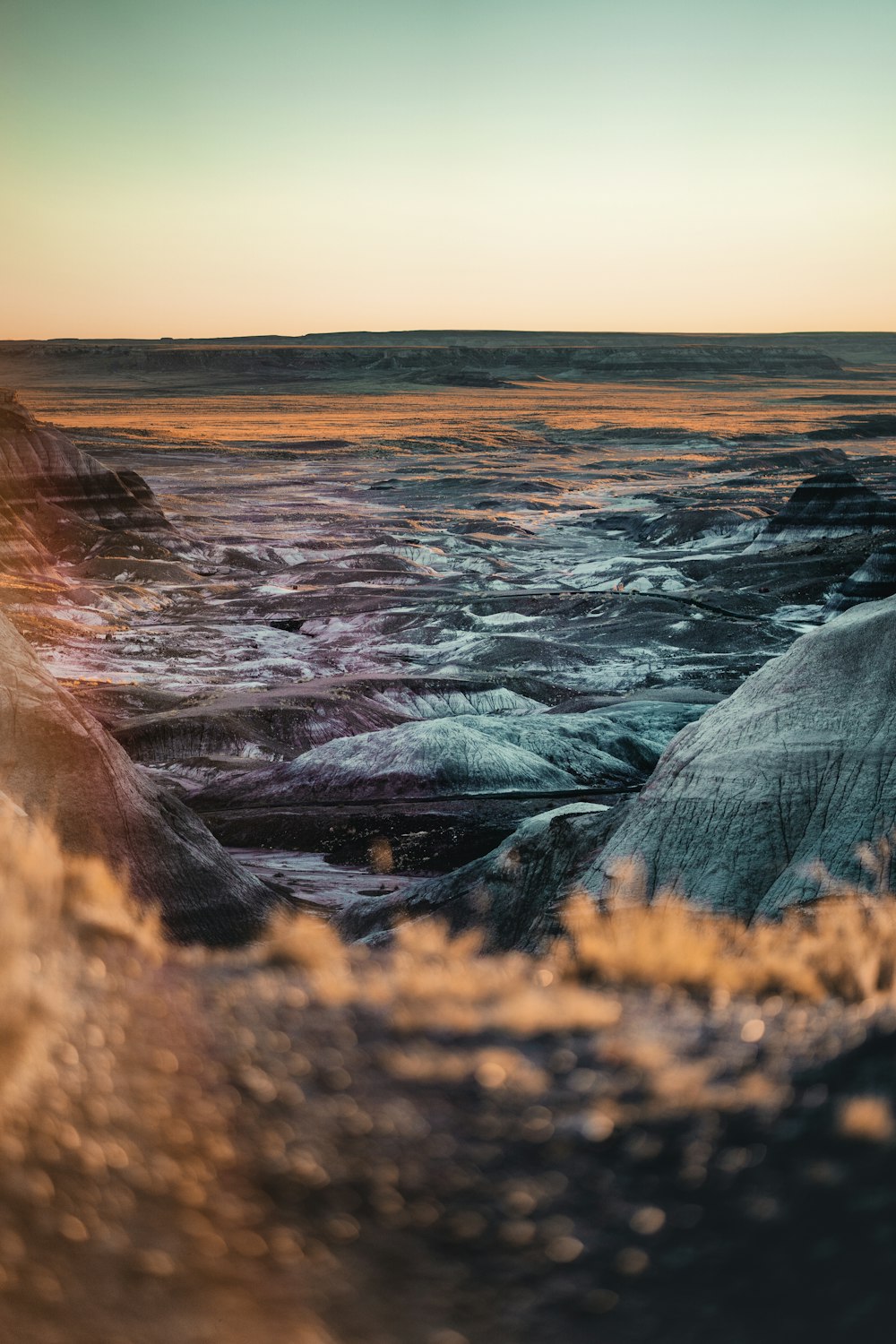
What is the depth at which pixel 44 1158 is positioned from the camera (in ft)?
13.5

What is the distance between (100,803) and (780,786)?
16.8 feet

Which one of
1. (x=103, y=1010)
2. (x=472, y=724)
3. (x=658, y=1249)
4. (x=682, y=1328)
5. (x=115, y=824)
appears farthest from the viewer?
(x=472, y=724)

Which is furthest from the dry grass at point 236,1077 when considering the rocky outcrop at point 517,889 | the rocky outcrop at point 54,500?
the rocky outcrop at point 54,500

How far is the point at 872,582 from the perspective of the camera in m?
38.7

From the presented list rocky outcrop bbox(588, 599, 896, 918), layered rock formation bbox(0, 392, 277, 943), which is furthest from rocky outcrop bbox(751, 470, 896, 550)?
layered rock formation bbox(0, 392, 277, 943)

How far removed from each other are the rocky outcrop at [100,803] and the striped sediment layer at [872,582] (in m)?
30.6

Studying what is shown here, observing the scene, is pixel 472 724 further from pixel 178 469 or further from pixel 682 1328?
pixel 178 469

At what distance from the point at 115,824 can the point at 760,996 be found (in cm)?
584

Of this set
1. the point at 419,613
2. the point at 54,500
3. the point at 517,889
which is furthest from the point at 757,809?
the point at 54,500

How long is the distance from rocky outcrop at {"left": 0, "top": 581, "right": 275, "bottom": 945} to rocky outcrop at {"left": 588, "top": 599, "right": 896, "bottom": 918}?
121 inches

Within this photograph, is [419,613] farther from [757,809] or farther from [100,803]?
[757,809]

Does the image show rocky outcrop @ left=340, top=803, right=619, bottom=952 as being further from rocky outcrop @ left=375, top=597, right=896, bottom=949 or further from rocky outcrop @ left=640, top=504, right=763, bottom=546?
rocky outcrop @ left=640, top=504, right=763, bottom=546

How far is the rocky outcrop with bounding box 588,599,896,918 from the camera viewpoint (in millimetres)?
9195

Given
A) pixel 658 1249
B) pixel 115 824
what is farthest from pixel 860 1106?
pixel 115 824
